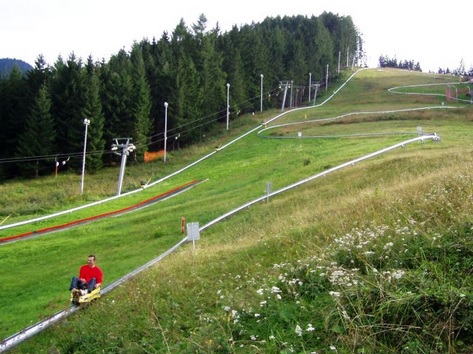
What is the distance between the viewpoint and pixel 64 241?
86.4 ft

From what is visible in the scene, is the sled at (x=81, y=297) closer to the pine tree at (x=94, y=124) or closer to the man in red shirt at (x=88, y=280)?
the man in red shirt at (x=88, y=280)

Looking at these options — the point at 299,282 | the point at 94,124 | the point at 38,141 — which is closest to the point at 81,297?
the point at 299,282

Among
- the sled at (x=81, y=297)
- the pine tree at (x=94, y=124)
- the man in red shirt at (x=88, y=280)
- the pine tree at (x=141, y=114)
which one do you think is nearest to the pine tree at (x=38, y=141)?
the pine tree at (x=94, y=124)

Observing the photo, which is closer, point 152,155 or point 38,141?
point 38,141

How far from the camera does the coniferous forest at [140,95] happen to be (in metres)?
58.7

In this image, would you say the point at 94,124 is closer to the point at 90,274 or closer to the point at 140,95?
the point at 140,95

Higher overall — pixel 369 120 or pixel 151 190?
pixel 369 120

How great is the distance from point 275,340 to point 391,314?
1.30 metres

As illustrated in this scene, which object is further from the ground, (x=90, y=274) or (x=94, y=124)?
(x=94, y=124)

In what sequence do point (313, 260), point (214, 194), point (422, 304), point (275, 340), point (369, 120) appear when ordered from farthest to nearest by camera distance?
point (369, 120), point (214, 194), point (313, 260), point (275, 340), point (422, 304)

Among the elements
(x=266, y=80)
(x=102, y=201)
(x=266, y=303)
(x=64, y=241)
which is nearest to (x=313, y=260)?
(x=266, y=303)

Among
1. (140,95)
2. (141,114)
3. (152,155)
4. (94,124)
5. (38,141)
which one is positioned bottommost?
(152,155)

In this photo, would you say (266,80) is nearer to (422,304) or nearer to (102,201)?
(102,201)

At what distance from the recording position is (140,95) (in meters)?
67.1
